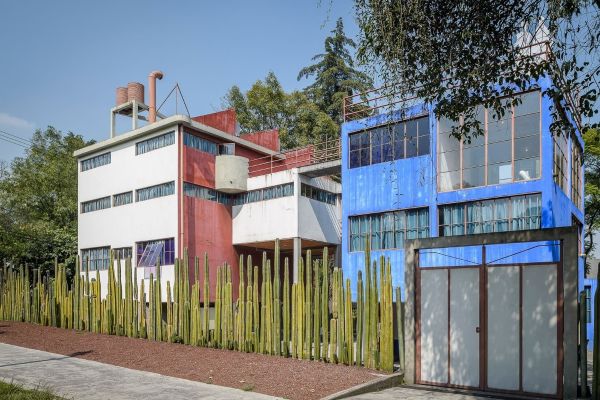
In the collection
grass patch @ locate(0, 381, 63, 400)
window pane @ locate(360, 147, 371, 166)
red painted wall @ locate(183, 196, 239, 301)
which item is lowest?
grass patch @ locate(0, 381, 63, 400)

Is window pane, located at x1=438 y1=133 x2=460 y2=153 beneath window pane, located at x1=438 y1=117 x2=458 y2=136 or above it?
beneath

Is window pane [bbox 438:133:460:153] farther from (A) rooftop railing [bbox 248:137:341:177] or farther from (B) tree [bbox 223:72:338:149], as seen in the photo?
(B) tree [bbox 223:72:338:149]

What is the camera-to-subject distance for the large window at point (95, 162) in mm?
31672

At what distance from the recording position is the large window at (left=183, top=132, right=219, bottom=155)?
2800 cm

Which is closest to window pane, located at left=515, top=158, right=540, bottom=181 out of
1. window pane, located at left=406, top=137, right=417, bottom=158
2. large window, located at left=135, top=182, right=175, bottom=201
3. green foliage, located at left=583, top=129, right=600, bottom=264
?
window pane, located at left=406, top=137, right=417, bottom=158

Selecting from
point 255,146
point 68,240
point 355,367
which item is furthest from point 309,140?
point 355,367

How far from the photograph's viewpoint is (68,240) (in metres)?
35.8

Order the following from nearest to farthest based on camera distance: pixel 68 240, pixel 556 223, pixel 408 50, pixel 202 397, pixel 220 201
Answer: pixel 408 50
pixel 202 397
pixel 556 223
pixel 220 201
pixel 68 240

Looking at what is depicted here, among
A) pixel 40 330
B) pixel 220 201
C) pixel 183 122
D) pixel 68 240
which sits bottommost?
pixel 40 330

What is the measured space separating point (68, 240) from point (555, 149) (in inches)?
1114

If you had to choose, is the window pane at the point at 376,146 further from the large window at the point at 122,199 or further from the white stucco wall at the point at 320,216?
the large window at the point at 122,199

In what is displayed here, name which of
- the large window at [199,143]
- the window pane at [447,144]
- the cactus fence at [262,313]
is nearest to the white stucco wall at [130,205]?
the large window at [199,143]

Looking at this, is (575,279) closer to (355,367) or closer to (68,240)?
(355,367)

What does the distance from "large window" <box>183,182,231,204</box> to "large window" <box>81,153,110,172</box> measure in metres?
6.40
